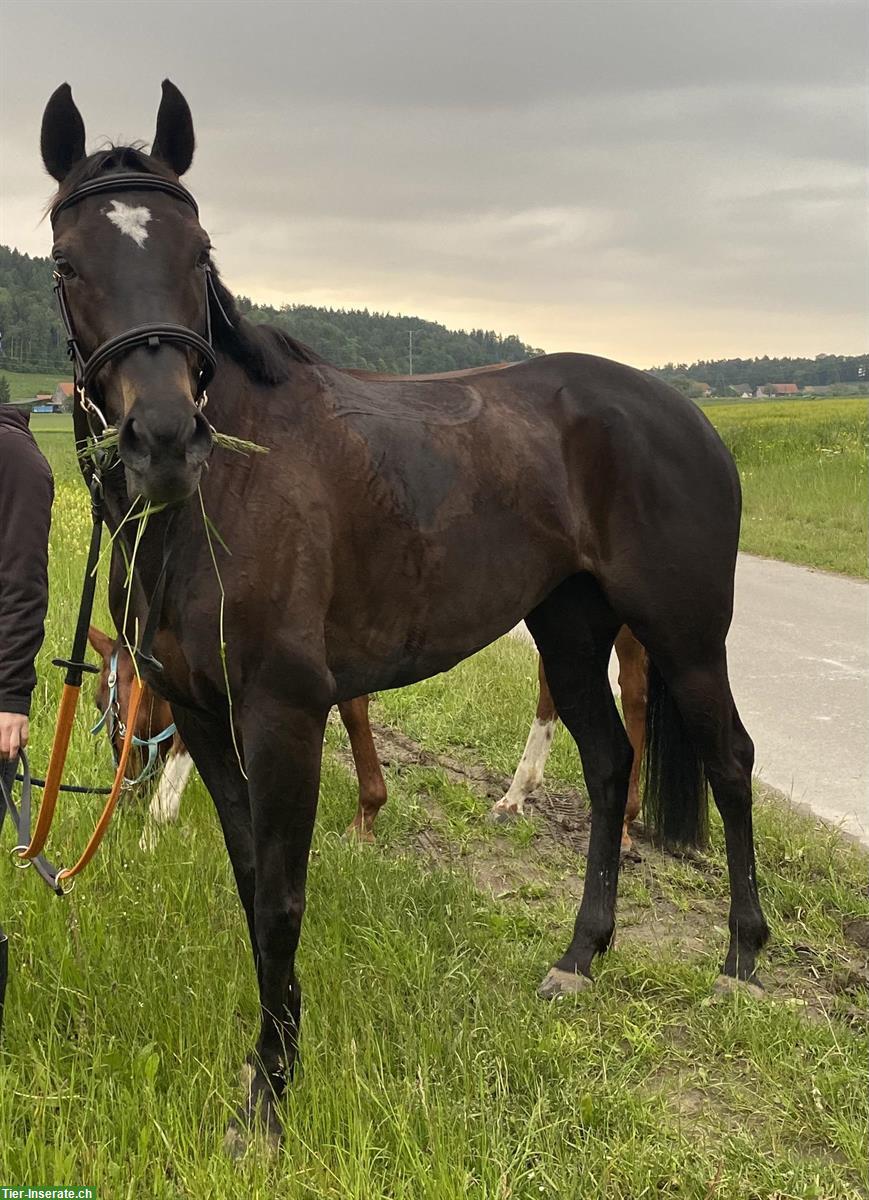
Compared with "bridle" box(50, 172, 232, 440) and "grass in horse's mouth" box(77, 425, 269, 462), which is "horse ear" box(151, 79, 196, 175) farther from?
"grass in horse's mouth" box(77, 425, 269, 462)

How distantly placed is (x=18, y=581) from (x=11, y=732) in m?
0.40

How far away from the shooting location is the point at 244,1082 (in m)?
2.47

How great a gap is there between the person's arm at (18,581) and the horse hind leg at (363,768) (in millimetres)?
1908

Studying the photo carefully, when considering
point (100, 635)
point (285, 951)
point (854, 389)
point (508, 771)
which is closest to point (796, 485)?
point (508, 771)

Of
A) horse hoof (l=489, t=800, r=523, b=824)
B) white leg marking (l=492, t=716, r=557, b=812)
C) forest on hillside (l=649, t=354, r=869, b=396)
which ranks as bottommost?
horse hoof (l=489, t=800, r=523, b=824)

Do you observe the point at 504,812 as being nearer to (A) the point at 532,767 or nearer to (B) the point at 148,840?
(A) the point at 532,767

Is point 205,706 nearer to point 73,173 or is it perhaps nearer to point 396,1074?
point 396,1074

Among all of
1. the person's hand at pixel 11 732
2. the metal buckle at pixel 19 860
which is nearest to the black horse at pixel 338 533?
the person's hand at pixel 11 732

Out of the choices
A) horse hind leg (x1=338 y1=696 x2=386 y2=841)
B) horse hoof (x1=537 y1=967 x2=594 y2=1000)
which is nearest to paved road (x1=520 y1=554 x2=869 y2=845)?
horse hoof (x1=537 y1=967 x2=594 y2=1000)

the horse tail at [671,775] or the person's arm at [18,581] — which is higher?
the person's arm at [18,581]

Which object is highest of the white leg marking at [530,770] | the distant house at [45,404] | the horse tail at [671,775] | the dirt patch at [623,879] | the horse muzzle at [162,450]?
the distant house at [45,404]

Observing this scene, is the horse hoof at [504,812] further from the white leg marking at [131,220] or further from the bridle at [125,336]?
the white leg marking at [131,220]

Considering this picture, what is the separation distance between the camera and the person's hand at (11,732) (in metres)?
2.50

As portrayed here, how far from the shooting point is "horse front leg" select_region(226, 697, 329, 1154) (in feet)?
7.65
